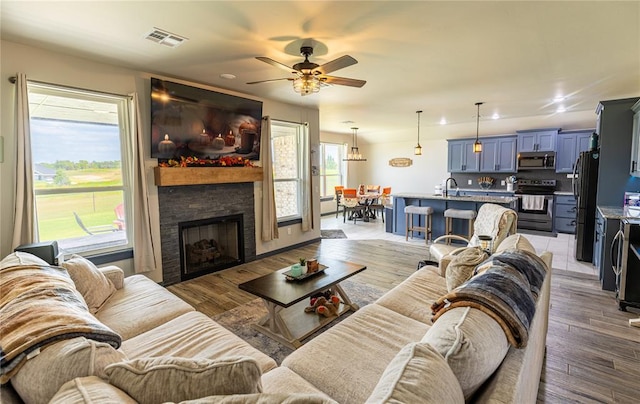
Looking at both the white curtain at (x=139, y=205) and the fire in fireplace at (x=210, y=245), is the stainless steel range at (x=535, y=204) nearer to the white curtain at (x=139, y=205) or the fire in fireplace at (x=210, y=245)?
the fire in fireplace at (x=210, y=245)

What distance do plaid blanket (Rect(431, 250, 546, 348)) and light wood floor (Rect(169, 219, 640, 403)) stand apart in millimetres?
1055

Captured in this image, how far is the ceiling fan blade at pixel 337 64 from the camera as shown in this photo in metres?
2.47

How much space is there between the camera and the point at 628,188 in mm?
4203

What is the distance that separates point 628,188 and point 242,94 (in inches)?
226

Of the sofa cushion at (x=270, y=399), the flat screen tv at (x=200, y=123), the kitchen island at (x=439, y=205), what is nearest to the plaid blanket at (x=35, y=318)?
the sofa cushion at (x=270, y=399)

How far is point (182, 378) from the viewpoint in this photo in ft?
3.12

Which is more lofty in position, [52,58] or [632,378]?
[52,58]

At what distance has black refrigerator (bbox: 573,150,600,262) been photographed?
4.53 meters

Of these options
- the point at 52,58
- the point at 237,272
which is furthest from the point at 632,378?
the point at 52,58

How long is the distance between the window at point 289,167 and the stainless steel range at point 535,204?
17.8ft

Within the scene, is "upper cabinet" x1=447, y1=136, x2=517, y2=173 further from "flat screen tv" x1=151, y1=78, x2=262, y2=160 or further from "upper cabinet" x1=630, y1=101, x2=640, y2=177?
"flat screen tv" x1=151, y1=78, x2=262, y2=160

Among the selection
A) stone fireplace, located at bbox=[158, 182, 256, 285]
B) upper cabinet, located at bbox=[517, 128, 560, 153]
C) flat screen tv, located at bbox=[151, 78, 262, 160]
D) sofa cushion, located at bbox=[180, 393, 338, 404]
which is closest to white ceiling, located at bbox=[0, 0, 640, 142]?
flat screen tv, located at bbox=[151, 78, 262, 160]

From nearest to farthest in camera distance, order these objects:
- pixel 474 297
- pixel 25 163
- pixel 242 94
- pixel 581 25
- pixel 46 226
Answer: pixel 474 297
pixel 581 25
pixel 25 163
pixel 46 226
pixel 242 94

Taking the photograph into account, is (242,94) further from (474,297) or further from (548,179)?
(548,179)
